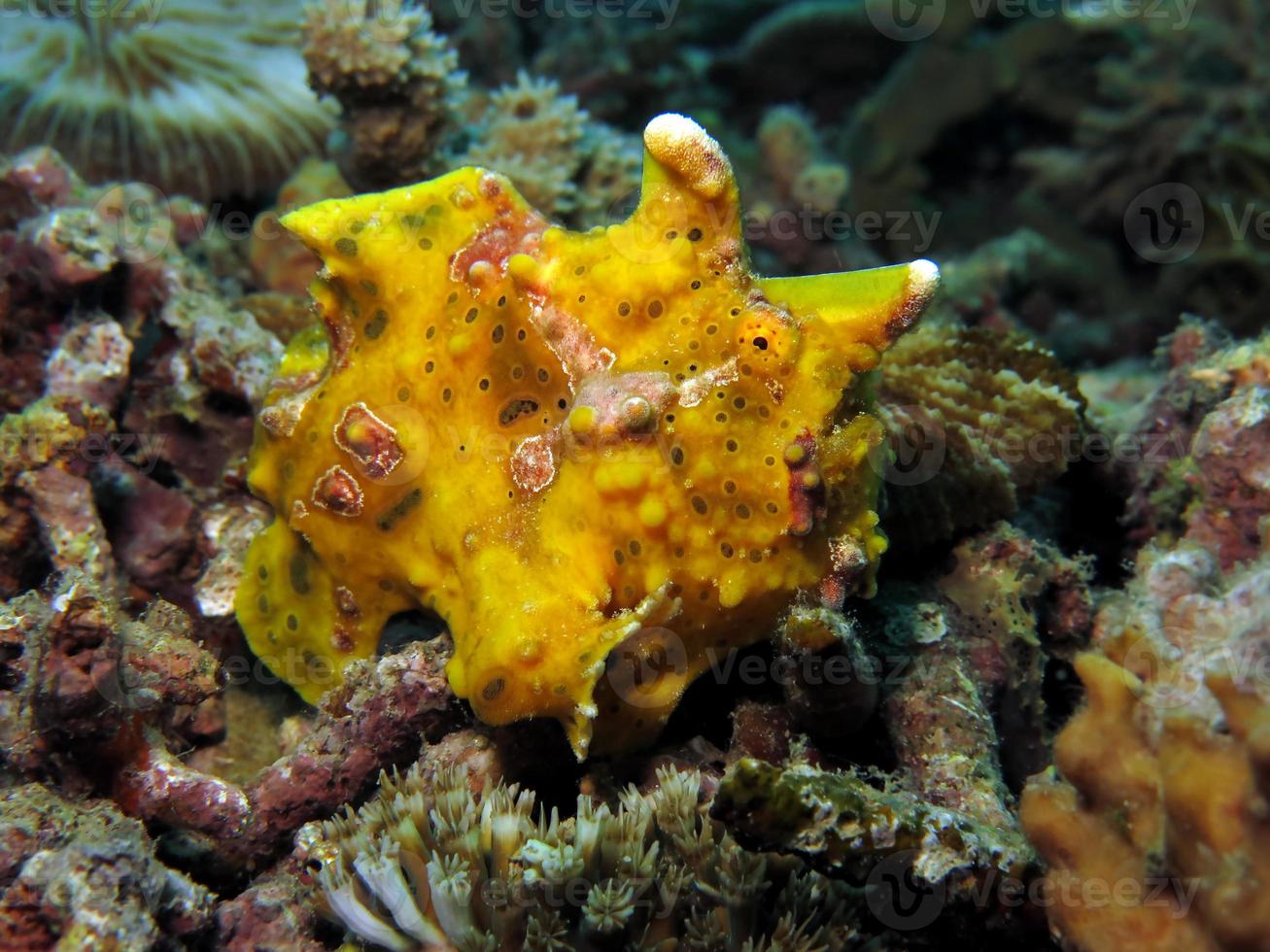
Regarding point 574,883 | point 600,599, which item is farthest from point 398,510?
point 574,883

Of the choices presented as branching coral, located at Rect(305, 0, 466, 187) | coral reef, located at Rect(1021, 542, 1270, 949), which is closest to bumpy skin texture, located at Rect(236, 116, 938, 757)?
coral reef, located at Rect(1021, 542, 1270, 949)

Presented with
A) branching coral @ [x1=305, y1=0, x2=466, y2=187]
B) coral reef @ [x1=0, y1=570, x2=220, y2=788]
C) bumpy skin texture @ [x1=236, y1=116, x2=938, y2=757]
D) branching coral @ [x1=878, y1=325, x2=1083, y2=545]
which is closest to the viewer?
bumpy skin texture @ [x1=236, y1=116, x2=938, y2=757]

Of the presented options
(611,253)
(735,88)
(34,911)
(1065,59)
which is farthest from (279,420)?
(1065,59)

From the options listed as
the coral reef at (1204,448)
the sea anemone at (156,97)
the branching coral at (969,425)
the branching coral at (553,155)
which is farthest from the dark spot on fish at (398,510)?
the sea anemone at (156,97)

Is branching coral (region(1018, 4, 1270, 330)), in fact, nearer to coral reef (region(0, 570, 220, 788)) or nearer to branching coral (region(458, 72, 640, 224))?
branching coral (region(458, 72, 640, 224))

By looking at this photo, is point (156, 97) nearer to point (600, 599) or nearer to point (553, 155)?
point (553, 155)

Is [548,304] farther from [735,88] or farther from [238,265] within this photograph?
[735,88]
